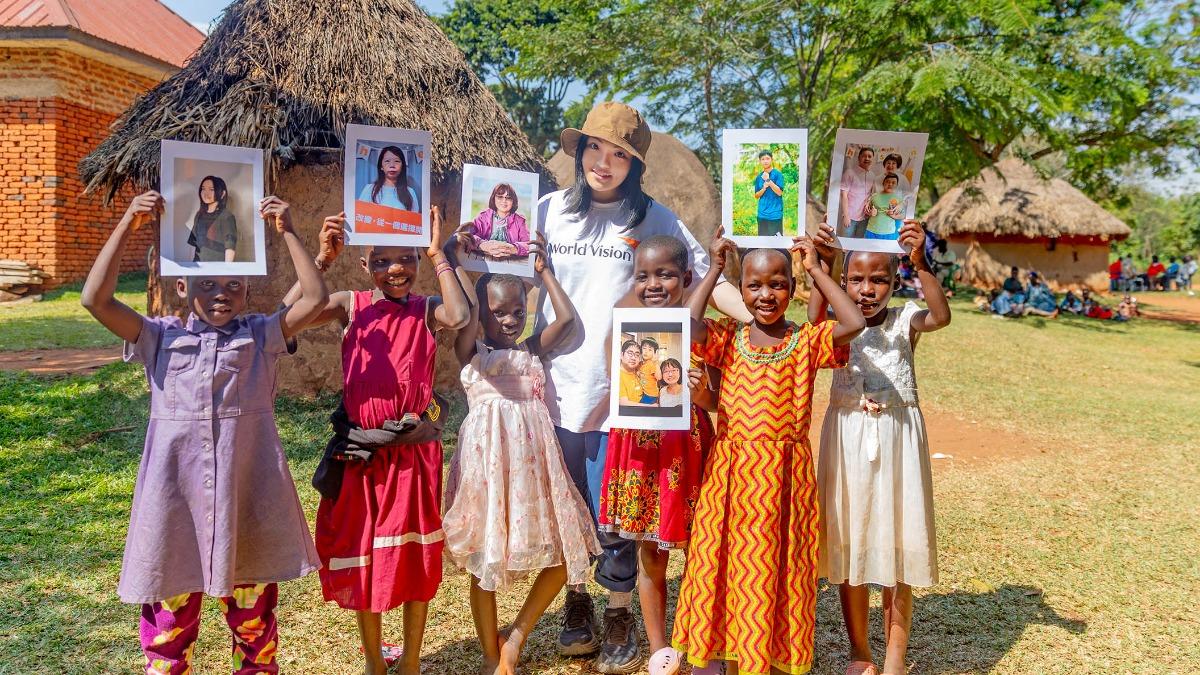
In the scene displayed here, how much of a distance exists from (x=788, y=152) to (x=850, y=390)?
34.4 inches

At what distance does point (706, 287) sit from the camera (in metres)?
2.82

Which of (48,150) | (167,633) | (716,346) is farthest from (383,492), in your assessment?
(48,150)

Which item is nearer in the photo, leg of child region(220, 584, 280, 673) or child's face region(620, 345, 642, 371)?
leg of child region(220, 584, 280, 673)

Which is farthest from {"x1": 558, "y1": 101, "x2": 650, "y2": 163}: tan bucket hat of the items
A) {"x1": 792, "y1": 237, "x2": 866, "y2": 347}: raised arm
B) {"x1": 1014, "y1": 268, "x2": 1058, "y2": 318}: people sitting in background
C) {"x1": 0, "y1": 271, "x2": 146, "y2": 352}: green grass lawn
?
{"x1": 1014, "y1": 268, "x2": 1058, "y2": 318}: people sitting in background

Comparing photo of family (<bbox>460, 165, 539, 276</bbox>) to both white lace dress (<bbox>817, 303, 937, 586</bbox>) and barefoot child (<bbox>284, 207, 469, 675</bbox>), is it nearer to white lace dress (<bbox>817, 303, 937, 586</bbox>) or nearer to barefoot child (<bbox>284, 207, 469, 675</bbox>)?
barefoot child (<bbox>284, 207, 469, 675</bbox>)

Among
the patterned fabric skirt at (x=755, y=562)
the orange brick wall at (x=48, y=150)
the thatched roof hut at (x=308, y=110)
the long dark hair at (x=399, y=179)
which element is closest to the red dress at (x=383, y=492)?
the long dark hair at (x=399, y=179)

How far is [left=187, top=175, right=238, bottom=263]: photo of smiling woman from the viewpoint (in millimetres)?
2469

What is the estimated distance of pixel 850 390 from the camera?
297 cm

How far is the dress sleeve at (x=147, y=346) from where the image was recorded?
244 cm

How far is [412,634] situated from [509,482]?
0.60 meters

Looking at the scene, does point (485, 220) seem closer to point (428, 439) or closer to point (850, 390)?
point (428, 439)

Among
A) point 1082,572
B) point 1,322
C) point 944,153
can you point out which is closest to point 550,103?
point 944,153

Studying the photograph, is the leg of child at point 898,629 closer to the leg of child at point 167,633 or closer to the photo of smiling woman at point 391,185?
the photo of smiling woman at point 391,185

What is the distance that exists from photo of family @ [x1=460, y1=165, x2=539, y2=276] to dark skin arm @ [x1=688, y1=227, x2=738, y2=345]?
1.97ft
